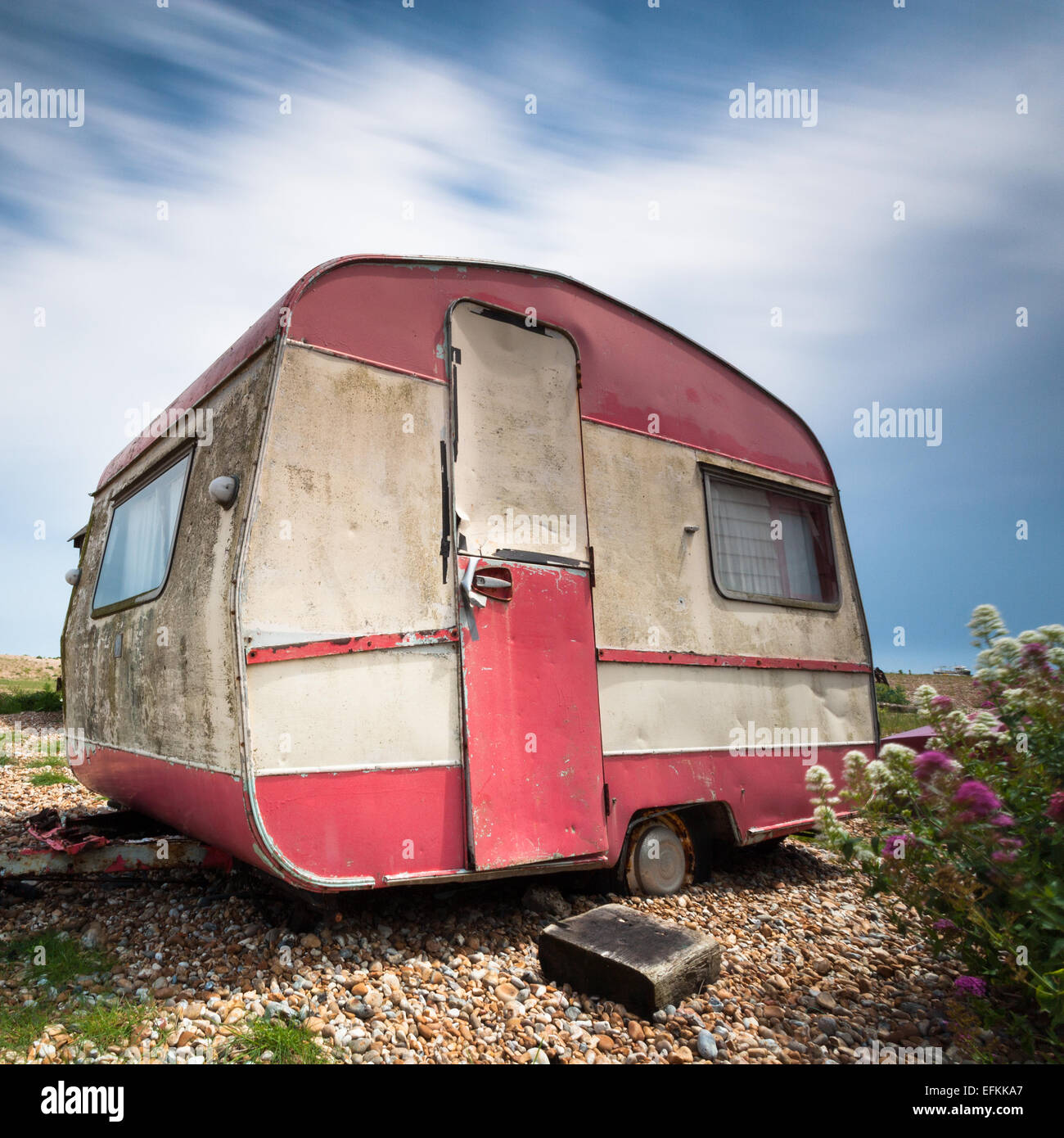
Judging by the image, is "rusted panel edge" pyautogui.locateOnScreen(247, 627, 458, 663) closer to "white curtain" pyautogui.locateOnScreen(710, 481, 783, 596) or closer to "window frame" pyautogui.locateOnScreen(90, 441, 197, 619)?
"window frame" pyautogui.locateOnScreen(90, 441, 197, 619)

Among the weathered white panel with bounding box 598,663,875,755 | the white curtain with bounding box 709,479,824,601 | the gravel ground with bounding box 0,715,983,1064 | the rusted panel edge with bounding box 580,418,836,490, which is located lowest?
the gravel ground with bounding box 0,715,983,1064

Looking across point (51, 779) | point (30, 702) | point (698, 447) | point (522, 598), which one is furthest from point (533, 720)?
point (30, 702)

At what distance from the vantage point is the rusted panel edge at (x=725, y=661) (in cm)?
432

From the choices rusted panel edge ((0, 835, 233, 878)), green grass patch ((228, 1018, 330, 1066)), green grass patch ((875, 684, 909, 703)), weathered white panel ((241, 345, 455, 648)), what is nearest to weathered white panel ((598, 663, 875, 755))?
weathered white panel ((241, 345, 455, 648))

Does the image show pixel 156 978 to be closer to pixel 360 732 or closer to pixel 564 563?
pixel 360 732

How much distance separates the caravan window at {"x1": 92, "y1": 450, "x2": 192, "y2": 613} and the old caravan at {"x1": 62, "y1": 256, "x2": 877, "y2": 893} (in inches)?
1.0

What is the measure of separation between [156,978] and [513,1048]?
1.63m

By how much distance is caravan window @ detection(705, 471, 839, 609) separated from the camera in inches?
204

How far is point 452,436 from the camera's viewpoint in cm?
390

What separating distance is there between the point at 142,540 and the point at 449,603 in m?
2.13

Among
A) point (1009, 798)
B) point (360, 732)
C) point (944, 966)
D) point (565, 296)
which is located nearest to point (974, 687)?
point (1009, 798)

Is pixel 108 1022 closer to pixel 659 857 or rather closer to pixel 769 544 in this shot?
pixel 659 857

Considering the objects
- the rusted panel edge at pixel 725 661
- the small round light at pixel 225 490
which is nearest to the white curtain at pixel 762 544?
the rusted panel edge at pixel 725 661

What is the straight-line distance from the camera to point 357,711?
3371 mm
